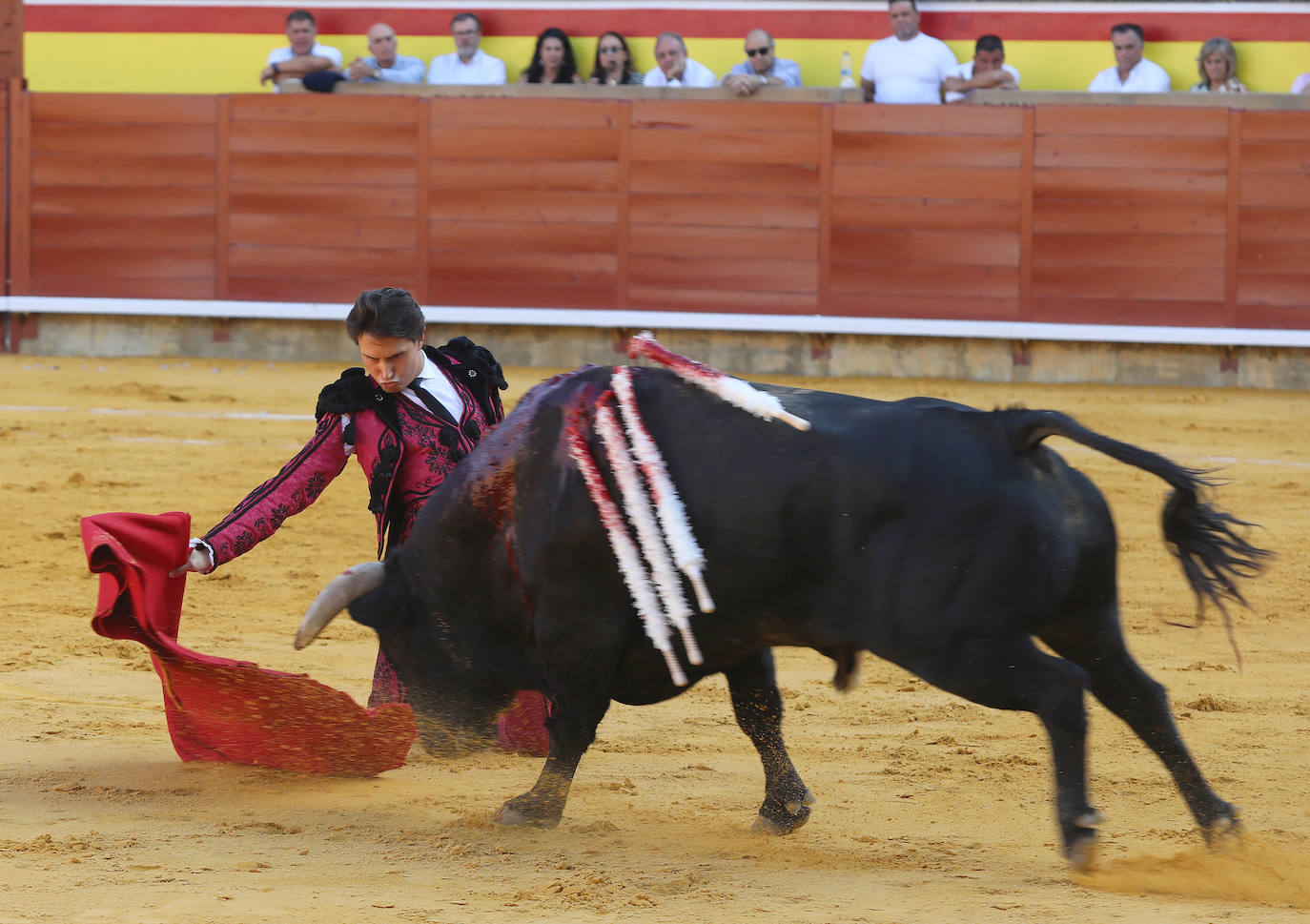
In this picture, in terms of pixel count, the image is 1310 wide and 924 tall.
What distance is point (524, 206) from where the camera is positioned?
8.77m

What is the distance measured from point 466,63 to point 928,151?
8.62 ft

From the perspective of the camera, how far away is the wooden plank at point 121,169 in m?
8.98

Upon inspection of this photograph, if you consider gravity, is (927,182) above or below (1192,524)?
above

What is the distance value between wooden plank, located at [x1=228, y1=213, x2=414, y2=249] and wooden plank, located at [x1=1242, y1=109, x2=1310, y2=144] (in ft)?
14.5

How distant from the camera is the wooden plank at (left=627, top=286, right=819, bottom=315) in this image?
8578 mm

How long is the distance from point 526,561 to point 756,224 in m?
6.22

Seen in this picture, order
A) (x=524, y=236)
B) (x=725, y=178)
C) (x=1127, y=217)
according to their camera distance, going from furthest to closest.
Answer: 1. (x=524, y=236)
2. (x=725, y=178)
3. (x=1127, y=217)

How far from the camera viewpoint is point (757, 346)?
858cm

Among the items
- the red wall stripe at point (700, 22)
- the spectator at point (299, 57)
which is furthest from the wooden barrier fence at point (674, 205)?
the red wall stripe at point (700, 22)

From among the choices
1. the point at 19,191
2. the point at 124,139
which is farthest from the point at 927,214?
the point at 19,191

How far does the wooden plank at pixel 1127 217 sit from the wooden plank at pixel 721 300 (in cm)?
128

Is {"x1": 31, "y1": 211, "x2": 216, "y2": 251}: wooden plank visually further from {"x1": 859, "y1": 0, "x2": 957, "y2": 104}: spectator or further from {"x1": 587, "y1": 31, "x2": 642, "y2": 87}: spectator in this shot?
{"x1": 859, "y1": 0, "x2": 957, "y2": 104}: spectator

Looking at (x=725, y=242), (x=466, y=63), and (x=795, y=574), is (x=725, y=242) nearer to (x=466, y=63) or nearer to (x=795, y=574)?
(x=466, y=63)

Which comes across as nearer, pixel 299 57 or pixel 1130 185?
pixel 1130 185
